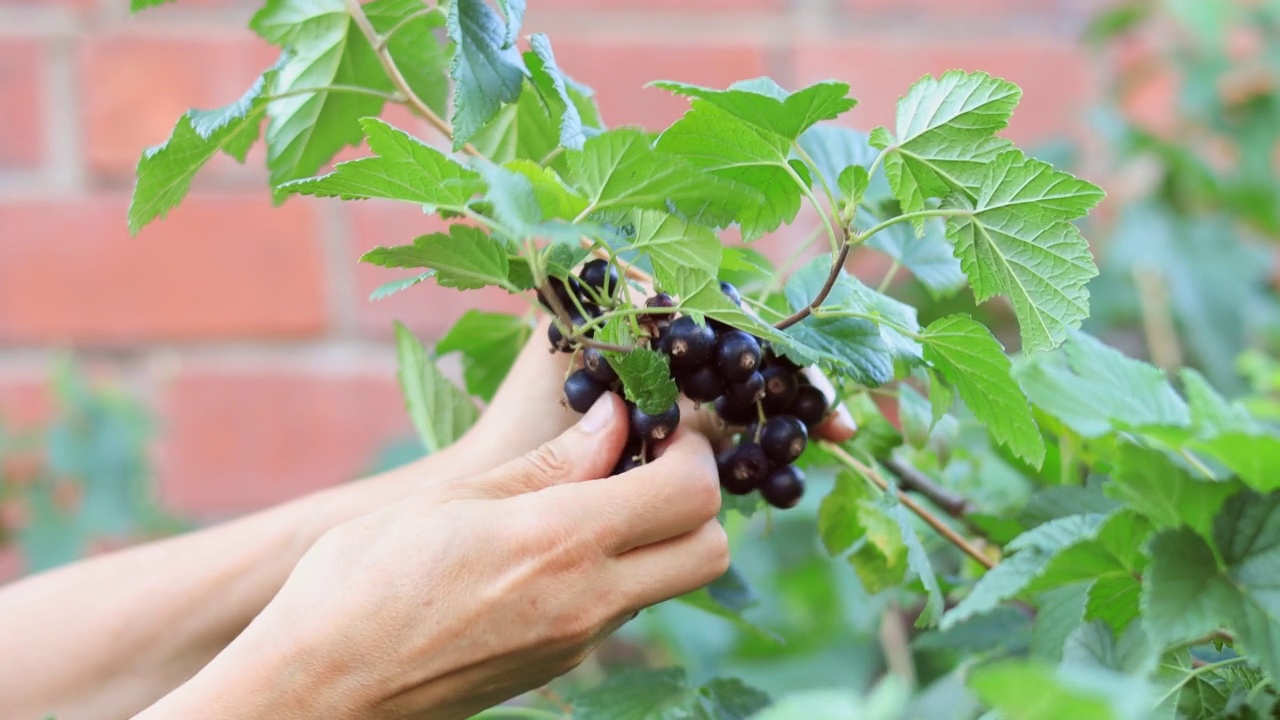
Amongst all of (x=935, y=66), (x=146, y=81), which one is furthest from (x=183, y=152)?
(x=935, y=66)

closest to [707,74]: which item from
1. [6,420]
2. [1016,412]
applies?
[6,420]

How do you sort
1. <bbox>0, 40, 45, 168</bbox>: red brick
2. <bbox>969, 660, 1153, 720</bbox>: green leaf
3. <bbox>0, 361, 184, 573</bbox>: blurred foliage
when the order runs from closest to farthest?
<bbox>969, 660, 1153, 720</bbox>: green leaf, <bbox>0, 361, 184, 573</bbox>: blurred foliage, <bbox>0, 40, 45, 168</bbox>: red brick

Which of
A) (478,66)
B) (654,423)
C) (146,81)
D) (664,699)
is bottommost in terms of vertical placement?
(664,699)

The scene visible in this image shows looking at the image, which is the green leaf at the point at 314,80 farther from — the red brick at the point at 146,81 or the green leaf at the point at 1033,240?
the red brick at the point at 146,81

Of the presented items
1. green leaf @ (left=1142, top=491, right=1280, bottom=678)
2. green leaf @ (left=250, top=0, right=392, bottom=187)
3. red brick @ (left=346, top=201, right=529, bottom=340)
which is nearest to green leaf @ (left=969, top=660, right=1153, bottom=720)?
green leaf @ (left=1142, top=491, right=1280, bottom=678)

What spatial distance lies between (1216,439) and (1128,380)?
0.28 ft

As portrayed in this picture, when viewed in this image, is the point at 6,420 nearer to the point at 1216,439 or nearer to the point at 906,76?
the point at 906,76

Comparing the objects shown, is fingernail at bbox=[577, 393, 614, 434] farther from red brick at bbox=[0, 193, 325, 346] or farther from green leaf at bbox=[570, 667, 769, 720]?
red brick at bbox=[0, 193, 325, 346]

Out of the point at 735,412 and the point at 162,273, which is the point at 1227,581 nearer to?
the point at 735,412

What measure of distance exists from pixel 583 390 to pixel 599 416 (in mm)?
13

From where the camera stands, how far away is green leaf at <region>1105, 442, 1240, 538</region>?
0.28m

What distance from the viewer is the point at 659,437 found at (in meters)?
0.36

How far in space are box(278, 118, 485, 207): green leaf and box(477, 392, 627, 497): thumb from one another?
0.27 ft

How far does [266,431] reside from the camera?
1043mm
